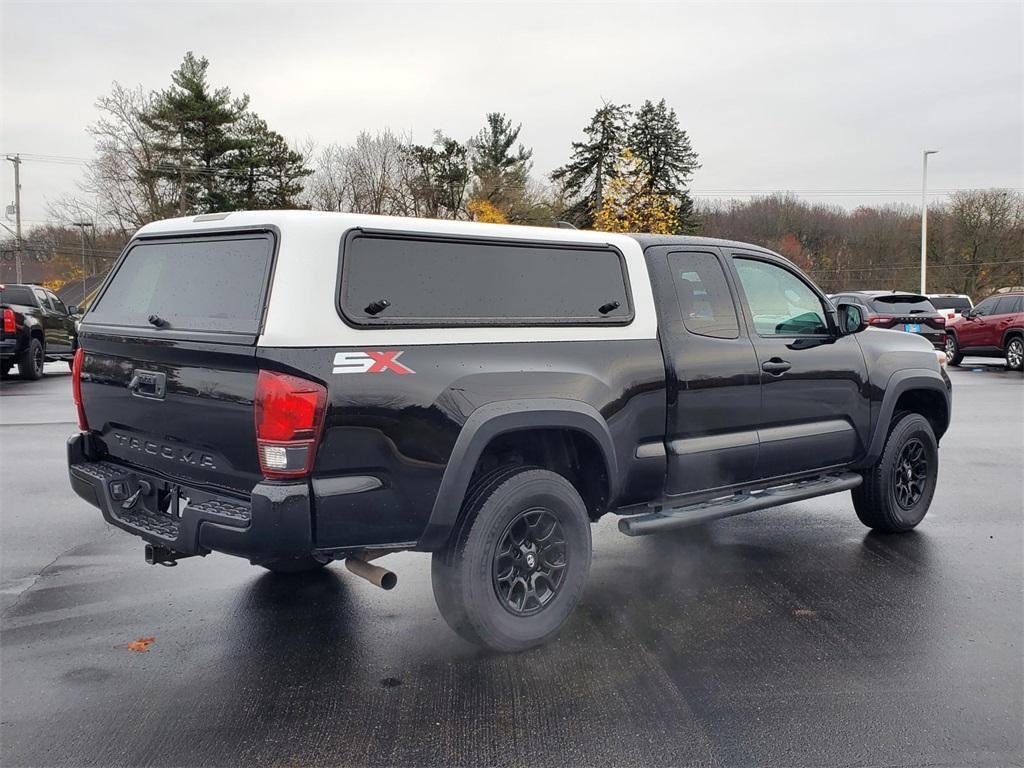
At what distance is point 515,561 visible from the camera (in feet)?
13.2

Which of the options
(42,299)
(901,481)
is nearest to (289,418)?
(901,481)

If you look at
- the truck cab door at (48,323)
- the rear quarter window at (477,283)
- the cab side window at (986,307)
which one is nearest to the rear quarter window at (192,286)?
the rear quarter window at (477,283)

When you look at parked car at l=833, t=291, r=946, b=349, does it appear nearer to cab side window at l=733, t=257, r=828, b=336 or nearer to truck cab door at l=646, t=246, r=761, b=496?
cab side window at l=733, t=257, r=828, b=336

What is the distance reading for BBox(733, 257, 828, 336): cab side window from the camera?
516cm

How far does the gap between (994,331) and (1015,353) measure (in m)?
0.67

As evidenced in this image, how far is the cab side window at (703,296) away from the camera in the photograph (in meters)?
4.73

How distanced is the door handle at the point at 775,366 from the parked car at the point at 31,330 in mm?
13982

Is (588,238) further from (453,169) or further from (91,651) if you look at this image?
(453,169)

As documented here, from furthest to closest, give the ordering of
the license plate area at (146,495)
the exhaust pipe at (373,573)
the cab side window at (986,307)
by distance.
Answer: the cab side window at (986,307) → the license plate area at (146,495) → the exhaust pipe at (373,573)

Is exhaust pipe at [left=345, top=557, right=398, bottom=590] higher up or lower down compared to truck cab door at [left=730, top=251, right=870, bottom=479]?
lower down

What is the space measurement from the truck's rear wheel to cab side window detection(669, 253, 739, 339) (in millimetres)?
1271

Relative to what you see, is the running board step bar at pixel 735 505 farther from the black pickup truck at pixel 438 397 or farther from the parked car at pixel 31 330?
the parked car at pixel 31 330

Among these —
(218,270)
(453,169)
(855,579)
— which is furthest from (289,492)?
(453,169)

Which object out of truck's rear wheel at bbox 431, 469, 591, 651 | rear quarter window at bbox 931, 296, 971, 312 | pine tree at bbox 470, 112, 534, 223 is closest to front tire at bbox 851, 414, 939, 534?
truck's rear wheel at bbox 431, 469, 591, 651
